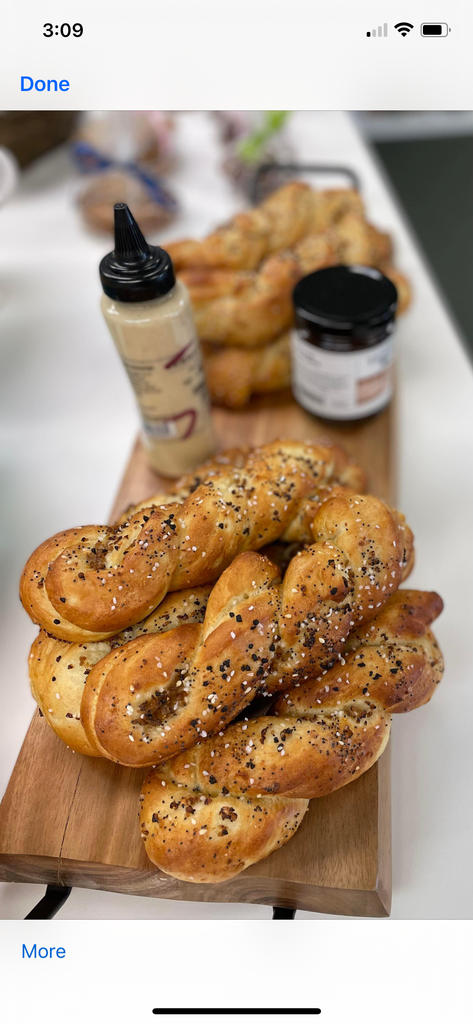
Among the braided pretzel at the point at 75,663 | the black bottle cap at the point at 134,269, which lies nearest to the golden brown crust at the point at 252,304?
the black bottle cap at the point at 134,269

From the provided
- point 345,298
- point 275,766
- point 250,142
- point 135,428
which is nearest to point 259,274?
point 345,298
